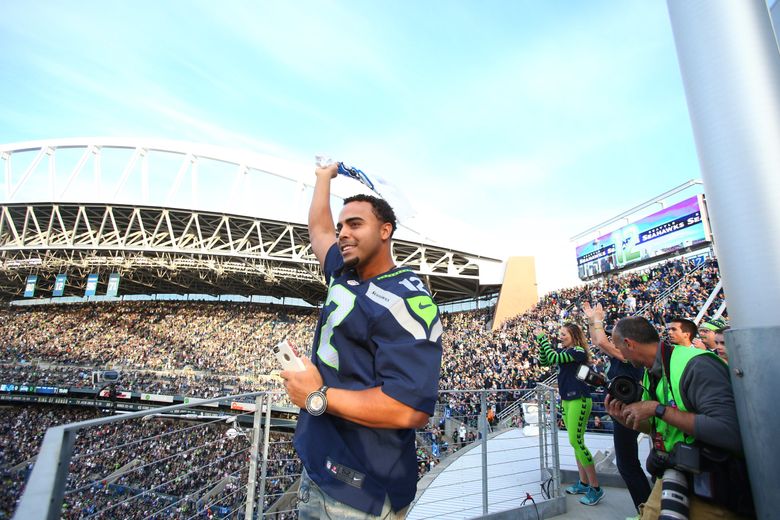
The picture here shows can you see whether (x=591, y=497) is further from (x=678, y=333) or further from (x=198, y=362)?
(x=198, y=362)

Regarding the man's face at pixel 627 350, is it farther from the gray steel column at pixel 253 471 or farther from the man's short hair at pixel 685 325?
the gray steel column at pixel 253 471

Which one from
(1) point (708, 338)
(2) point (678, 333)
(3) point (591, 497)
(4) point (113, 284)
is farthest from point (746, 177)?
(4) point (113, 284)

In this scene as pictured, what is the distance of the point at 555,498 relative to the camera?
3555 mm

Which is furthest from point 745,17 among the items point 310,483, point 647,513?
point 310,483

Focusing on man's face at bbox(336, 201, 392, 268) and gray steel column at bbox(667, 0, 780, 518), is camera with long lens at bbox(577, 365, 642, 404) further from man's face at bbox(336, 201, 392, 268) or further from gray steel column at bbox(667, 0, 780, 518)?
man's face at bbox(336, 201, 392, 268)

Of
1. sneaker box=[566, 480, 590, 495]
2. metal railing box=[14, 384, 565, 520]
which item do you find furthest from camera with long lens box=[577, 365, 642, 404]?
sneaker box=[566, 480, 590, 495]

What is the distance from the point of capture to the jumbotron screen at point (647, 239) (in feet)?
60.7

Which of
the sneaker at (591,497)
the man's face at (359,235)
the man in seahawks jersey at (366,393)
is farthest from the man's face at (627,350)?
the sneaker at (591,497)

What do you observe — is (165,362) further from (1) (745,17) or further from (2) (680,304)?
(1) (745,17)

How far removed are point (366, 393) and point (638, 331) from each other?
177 cm

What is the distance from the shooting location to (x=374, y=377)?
136 centimetres

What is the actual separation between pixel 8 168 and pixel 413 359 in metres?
32.8

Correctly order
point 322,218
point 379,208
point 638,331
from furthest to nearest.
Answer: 1. point 638,331
2. point 322,218
3. point 379,208

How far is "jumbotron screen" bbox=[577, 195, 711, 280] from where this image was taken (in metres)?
18.5
